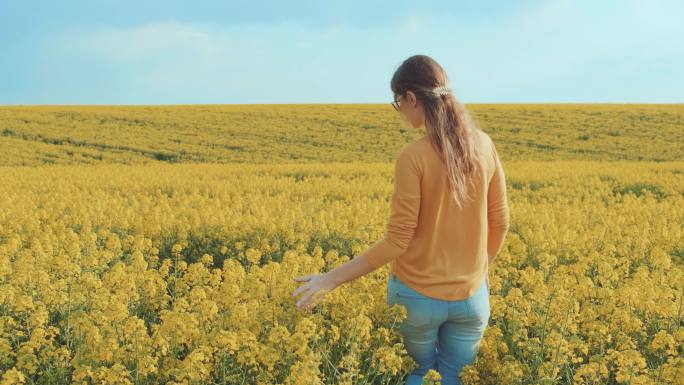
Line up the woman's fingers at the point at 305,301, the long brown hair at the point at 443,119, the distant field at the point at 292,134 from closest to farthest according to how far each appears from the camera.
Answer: the long brown hair at the point at 443,119
the woman's fingers at the point at 305,301
the distant field at the point at 292,134

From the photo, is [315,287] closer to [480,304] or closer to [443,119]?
[480,304]

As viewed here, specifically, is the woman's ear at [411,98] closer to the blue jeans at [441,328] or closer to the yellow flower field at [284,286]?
the yellow flower field at [284,286]

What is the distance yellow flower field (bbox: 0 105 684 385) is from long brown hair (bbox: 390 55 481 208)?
19.2 inches

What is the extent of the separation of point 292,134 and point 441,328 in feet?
108

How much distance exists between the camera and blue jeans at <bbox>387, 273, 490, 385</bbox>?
3402 mm

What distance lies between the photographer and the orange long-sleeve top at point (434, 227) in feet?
10.2

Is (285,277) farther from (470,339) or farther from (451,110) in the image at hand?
(451,110)

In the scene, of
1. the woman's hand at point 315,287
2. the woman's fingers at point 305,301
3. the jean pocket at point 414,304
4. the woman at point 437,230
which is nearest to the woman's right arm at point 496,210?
the woman at point 437,230

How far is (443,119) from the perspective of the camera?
310cm

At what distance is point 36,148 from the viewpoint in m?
30.4

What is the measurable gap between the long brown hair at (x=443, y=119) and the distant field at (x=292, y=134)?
26484mm

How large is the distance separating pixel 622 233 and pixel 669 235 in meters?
0.57

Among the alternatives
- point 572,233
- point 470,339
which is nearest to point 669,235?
point 572,233

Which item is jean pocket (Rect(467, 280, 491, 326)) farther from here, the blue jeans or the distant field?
the distant field
